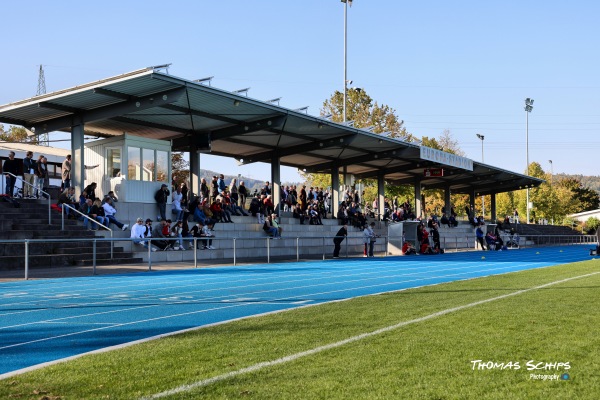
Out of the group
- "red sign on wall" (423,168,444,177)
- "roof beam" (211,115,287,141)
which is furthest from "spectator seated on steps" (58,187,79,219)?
"red sign on wall" (423,168,444,177)

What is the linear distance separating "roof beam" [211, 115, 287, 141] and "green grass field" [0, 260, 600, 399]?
21555mm

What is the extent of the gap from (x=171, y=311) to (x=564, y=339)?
6.41m

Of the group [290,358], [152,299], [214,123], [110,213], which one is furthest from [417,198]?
[290,358]

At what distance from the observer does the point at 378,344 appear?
7309 mm

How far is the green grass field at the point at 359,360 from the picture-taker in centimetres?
530

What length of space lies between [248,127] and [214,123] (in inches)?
60.0

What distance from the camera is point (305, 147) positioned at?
38125mm

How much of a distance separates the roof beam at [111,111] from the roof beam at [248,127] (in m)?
6.75

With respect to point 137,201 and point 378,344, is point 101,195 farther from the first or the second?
point 378,344

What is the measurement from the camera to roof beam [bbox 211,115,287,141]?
31281mm

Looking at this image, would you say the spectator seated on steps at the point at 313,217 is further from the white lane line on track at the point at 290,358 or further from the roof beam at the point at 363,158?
the white lane line on track at the point at 290,358

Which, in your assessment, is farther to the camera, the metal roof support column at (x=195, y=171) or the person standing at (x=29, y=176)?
the metal roof support column at (x=195, y=171)

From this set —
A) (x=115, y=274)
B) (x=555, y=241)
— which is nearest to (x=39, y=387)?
(x=115, y=274)

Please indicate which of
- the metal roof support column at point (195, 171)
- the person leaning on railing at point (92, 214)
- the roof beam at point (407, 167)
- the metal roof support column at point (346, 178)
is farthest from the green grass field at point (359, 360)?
the roof beam at point (407, 167)
